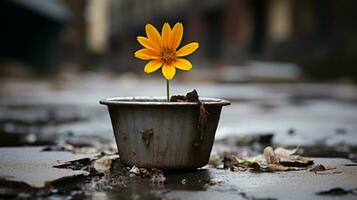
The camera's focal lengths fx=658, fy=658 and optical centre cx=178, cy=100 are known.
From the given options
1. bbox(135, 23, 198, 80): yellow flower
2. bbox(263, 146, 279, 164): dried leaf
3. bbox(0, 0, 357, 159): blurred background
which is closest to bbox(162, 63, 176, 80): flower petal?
bbox(135, 23, 198, 80): yellow flower

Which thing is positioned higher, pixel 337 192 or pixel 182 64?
pixel 182 64

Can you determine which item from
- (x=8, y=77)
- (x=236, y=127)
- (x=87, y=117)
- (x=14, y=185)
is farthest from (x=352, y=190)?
(x=8, y=77)

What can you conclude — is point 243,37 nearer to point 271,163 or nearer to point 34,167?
point 271,163

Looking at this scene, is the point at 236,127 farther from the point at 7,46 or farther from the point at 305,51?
the point at 7,46

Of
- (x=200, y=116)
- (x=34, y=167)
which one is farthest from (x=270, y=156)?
(x=34, y=167)

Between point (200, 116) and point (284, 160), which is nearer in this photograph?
point (200, 116)

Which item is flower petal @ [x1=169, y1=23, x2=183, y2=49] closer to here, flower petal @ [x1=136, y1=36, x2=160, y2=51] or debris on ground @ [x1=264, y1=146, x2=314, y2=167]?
flower petal @ [x1=136, y1=36, x2=160, y2=51]

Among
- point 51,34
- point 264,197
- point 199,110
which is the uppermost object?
point 51,34
